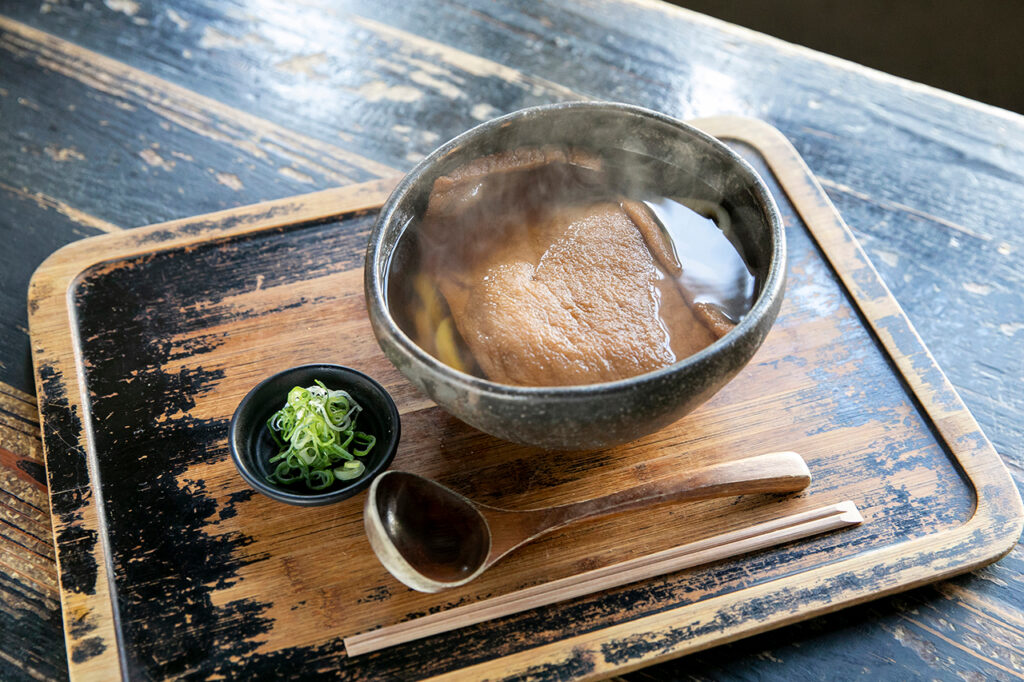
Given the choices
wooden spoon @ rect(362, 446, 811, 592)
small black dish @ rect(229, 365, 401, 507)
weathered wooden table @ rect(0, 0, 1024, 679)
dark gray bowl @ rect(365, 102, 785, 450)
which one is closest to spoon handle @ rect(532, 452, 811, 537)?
wooden spoon @ rect(362, 446, 811, 592)

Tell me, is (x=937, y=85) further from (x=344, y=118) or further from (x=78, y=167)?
(x=78, y=167)

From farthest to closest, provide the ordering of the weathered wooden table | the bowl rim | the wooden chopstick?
the weathered wooden table → the wooden chopstick → the bowl rim

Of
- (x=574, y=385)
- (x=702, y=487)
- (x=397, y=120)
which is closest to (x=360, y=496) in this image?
(x=574, y=385)

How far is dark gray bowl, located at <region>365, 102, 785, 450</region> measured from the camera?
3.48 feet

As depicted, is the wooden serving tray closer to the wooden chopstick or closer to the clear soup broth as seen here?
the wooden chopstick

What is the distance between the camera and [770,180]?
175 centimetres

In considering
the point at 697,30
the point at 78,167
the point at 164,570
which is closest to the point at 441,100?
the point at 697,30

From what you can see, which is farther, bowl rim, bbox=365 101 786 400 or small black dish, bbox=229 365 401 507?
small black dish, bbox=229 365 401 507

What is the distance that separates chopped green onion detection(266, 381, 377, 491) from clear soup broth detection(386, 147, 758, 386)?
0.62 ft

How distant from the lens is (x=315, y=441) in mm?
1253

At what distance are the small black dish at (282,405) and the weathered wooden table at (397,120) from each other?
0.42 m

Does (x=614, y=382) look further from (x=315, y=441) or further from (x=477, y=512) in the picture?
(x=315, y=441)

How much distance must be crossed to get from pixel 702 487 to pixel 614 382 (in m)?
0.32

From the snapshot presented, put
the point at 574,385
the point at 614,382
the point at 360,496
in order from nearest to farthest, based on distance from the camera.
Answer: the point at 614,382 → the point at 574,385 → the point at 360,496
